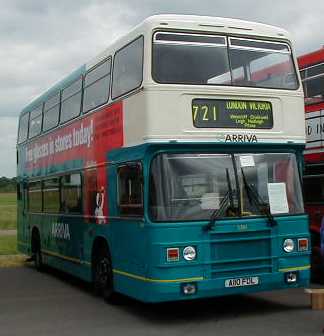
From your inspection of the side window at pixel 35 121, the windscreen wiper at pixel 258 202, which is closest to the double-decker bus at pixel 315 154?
the windscreen wiper at pixel 258 202

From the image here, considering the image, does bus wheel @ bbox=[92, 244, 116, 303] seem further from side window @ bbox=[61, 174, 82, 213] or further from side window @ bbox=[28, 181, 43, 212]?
side window @ bbox=[28, 181, 43, 212]

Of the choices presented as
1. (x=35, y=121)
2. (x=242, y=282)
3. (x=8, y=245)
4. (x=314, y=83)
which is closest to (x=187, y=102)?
(x=242, y=282)

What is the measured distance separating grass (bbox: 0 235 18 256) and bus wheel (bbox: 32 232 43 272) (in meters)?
4.71

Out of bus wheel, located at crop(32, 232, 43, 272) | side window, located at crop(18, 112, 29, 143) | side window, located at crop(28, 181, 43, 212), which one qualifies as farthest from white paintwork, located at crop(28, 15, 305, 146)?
side window, located at crop(18, 112, 29, 143)

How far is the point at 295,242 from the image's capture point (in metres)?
9.91

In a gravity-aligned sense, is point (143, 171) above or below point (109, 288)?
above

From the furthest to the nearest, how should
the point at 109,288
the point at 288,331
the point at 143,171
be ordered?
the point at 109,288 < the point at 143,171 < the point at 288,331

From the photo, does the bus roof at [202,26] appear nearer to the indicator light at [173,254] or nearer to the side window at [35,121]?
the indicator light at [173,254]

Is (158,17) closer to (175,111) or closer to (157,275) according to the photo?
(175,111)

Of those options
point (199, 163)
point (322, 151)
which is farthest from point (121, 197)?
point (322, 151)

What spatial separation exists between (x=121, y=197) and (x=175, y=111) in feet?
5.66

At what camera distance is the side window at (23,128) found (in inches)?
706

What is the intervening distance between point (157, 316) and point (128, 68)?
3675 millimetres

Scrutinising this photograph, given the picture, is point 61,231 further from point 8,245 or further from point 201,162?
point 8,245
